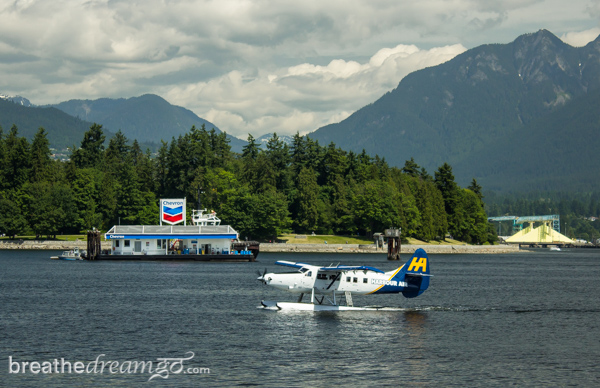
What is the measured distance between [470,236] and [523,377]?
148031mm

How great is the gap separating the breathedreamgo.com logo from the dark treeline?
341 ft

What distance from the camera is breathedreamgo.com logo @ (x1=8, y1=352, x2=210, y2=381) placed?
29250 mm

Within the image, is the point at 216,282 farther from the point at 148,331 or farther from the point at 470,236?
the point at 470,236

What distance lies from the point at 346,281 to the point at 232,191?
319 feet

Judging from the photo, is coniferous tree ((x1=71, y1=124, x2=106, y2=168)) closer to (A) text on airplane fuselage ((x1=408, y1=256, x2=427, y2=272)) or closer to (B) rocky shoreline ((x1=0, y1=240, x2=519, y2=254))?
(B) rocky shoreline ((x1=0, y1=240, x2=519, y2=254))

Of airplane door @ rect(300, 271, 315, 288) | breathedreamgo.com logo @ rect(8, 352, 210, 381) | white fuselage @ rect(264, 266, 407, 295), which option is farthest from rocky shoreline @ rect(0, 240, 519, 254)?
breathedreamgo.com logo @ rect(8, 352, 210, 381)

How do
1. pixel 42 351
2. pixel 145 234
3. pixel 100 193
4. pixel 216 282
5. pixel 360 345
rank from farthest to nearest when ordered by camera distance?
pixel 100 193, pixel 145 234, pixel 216 282, pixel 360 345, pixel 42 351

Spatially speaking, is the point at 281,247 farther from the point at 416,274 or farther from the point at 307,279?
the point at 307,279

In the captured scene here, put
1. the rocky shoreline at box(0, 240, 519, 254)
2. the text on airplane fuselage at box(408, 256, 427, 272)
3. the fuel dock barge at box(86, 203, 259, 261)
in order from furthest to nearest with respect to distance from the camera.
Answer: the rocky shoreline at box(0, 240, 519, 254)
the fuel dock barge at box(86, 203, 259, 261)
the text on airplane fuselage at box(408, 256, 427, 272)

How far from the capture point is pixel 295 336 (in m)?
37.8

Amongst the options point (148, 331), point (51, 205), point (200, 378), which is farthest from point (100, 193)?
point (200, 378)

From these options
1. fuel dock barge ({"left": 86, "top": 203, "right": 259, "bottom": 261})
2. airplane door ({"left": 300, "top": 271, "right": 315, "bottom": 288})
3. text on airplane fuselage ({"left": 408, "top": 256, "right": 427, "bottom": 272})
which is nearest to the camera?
airplane door ({"left": 300, "top": 271, "right": 315, "bottom": 288})

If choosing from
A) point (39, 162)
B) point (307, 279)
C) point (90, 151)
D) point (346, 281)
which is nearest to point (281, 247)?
point (39, 162)

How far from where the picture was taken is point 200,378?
2862 centimetres
